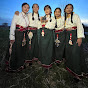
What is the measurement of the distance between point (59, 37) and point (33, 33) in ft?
3.56

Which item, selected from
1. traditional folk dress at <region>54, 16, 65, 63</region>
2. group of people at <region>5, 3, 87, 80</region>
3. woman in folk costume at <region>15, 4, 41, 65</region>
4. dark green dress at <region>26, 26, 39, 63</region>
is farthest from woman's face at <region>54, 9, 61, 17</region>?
dark green dress at <region>26, 26, 39, 63</region>

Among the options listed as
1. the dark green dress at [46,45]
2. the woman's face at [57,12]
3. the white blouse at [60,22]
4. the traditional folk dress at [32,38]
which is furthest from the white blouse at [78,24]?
the traditional folk dress at [32,38]

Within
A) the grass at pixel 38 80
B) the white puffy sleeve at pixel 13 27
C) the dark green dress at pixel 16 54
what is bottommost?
the grass at pixel 38 80

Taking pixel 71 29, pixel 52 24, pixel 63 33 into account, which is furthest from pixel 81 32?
pixel 52 24

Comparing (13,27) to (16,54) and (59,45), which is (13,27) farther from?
(59,45)

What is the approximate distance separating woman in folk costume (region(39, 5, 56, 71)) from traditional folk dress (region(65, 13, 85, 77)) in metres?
0.62

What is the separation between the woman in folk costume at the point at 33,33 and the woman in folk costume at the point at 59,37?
2.49 feet

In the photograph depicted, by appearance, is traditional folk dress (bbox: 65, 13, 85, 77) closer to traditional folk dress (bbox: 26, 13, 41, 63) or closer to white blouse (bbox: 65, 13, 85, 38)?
white blouse (bbox: 65, 13, 85, 38)

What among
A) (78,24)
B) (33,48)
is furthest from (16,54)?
(78,24)

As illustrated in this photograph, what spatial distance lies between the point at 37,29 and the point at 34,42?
1.87 ft

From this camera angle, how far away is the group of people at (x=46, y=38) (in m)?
2.53

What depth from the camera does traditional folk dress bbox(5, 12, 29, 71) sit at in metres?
2.64

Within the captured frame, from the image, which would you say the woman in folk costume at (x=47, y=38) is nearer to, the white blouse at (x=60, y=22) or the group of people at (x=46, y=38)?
the group of people at (x=46, y=38)

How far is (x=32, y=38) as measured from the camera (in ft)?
10.4
